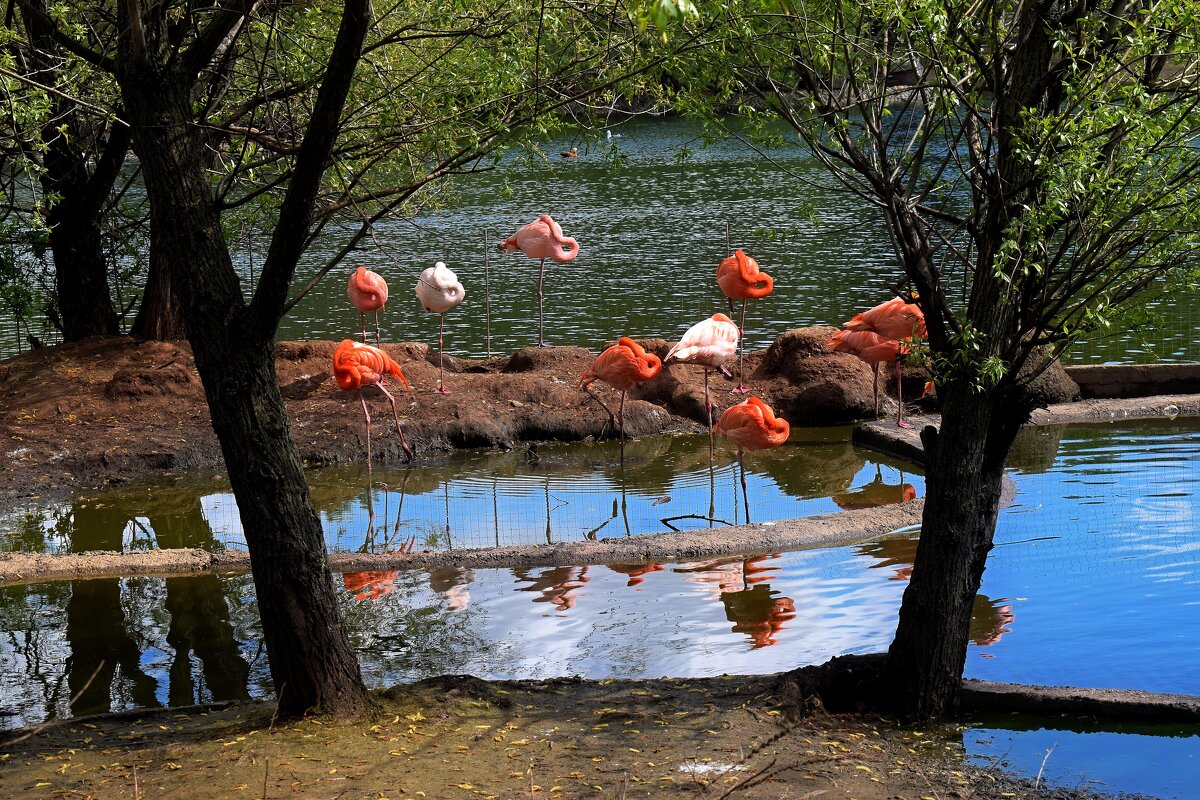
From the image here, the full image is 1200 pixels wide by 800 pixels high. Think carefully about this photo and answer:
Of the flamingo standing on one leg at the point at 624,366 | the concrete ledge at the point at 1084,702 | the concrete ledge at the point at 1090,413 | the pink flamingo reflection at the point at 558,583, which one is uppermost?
the flamingo standing on one leg at the point at 624,366

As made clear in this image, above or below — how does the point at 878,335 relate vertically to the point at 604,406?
above

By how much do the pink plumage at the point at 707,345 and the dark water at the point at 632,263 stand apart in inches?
63.5

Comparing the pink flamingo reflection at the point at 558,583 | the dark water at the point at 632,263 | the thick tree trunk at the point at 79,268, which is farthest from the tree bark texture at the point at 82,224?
the pink flamingo reflection at the point at 558,583

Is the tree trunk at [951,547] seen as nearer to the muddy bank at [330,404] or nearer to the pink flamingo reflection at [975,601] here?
the pink flamingo reflection at [975,601]

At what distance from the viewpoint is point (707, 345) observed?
11195 mm

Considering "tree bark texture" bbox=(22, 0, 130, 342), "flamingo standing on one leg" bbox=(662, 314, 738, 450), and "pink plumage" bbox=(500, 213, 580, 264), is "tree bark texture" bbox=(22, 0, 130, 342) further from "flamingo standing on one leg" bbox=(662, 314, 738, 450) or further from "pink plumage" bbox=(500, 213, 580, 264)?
"flamingo standing on one leg" bbox=(662, 314, 738, 450)

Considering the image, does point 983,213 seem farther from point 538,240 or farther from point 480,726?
point 538,240

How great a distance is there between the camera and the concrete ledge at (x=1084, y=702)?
516 centimetres

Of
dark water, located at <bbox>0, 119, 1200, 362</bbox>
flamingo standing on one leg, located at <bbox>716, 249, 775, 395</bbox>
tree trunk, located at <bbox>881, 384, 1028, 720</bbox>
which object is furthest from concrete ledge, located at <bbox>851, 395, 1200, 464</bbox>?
tree trunk, located at <bbox>881, 384, 1028, 720</bbox>

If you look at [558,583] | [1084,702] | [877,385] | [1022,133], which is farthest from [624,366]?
[1022,133]

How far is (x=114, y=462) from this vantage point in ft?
35.1

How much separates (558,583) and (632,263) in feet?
46.8

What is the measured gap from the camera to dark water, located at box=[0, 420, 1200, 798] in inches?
232

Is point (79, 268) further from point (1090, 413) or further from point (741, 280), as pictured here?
point (1090, 413)
